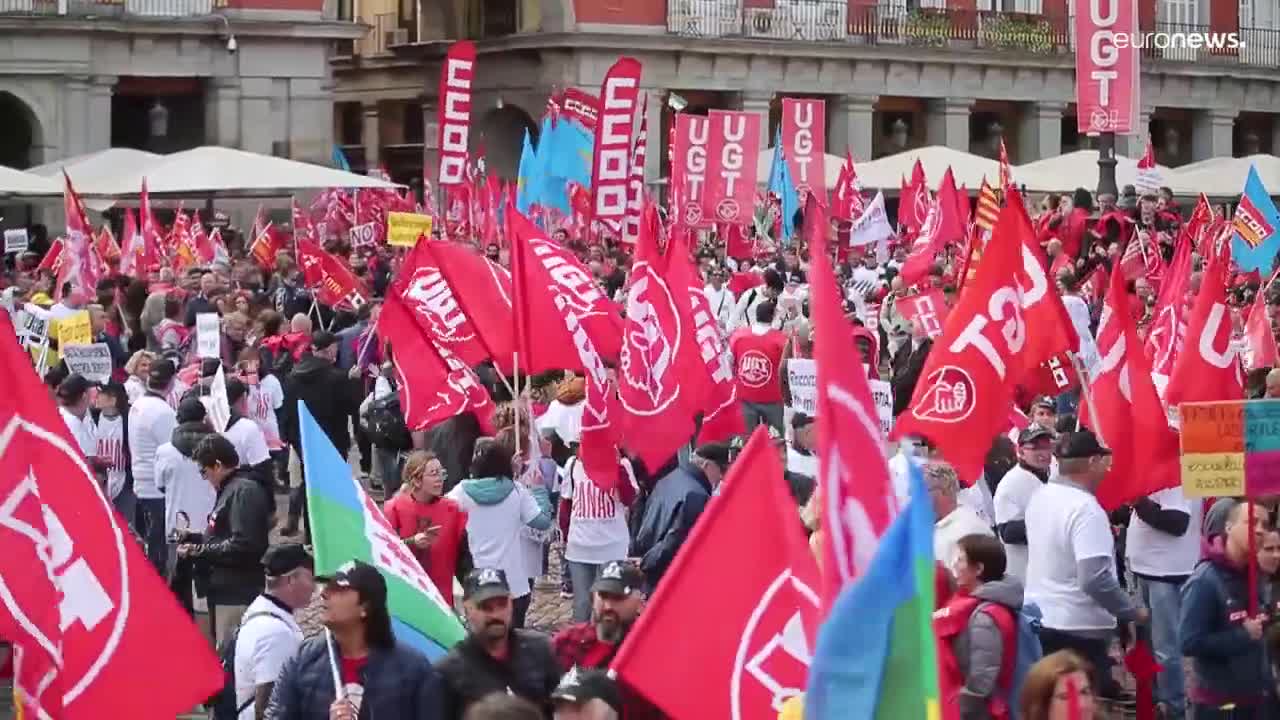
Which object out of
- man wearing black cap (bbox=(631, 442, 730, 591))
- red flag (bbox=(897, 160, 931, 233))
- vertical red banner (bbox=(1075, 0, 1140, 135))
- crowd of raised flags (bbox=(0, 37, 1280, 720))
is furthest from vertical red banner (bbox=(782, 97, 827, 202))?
man wearing black cap (bbox=(631, 442, 730, 591))

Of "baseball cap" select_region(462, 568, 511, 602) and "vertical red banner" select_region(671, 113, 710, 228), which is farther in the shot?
"vertical red banner" select_region(671, 113, 710, 228)

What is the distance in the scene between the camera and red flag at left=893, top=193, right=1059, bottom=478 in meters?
10.6

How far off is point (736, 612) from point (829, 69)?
39.0 m

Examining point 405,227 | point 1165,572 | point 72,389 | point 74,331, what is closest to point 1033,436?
point 1165,572

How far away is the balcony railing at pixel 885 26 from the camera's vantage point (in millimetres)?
43969

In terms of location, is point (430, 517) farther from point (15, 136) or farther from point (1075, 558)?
point (15, 136)

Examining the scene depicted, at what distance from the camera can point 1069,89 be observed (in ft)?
161

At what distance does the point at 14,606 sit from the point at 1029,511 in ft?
12.9

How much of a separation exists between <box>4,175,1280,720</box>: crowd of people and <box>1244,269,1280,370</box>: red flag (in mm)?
1261

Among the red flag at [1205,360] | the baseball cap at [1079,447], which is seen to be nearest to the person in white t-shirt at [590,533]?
the red flag at [1205,360]

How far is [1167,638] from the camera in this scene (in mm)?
10195

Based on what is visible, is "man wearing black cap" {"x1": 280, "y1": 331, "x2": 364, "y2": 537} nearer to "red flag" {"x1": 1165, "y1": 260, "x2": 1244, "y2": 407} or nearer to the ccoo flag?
"red flag" {"x1": 1165, "y1": 260, "x2": 1244, "y2": 407}

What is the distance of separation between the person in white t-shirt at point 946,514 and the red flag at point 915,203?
21.6 metres

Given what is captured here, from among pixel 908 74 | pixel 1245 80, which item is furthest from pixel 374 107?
pixel 1245 80
